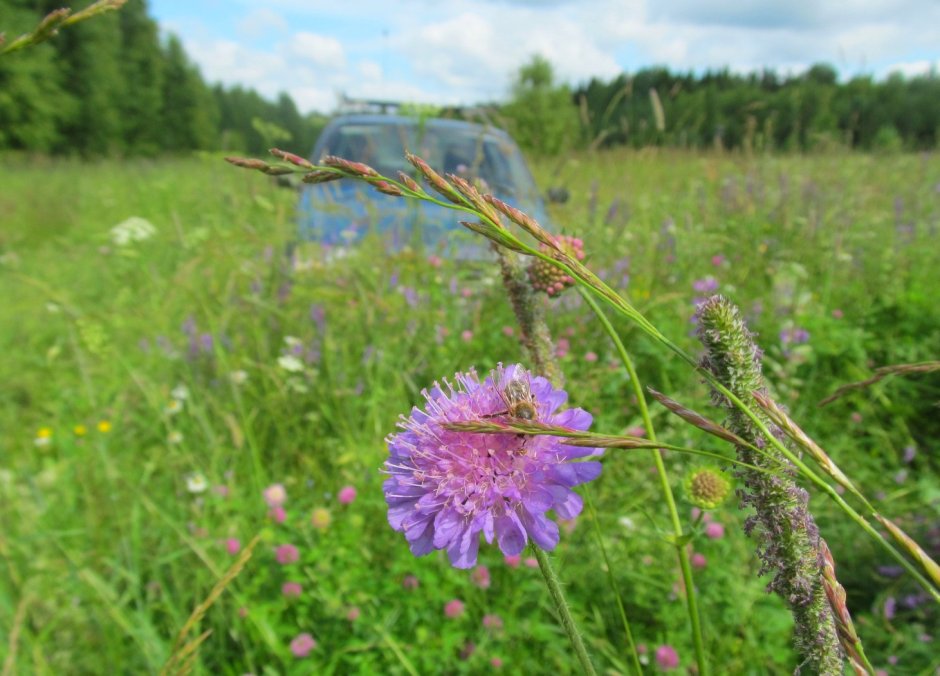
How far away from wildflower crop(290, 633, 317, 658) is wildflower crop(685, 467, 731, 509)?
1.12 m

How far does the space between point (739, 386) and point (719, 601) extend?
133 cm

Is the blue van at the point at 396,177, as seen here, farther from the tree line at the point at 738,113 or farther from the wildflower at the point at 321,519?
the wildflower at the point at 321,519

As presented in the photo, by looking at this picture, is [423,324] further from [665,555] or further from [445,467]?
[445,467]

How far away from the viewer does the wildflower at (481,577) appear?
5.56ft

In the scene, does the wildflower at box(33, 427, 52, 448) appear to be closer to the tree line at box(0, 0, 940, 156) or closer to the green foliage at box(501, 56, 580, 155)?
the green foliage at box(501, 56, 580, 155)

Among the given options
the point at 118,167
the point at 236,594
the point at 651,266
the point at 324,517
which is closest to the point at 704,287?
the point at 651,266

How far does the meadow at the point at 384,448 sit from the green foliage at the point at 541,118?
3.17 ft

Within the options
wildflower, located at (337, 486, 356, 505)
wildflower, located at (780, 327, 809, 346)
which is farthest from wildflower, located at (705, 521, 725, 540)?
wildflower, located at (780, 327, 809, 346)

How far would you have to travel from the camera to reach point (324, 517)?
1817 mm

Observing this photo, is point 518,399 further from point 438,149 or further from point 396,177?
point 438,149

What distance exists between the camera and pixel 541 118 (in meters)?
11.0

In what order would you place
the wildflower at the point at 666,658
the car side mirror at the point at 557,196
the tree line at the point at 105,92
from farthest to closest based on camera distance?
the tree line at the point at 105,92 → the car side mirror at the point at 557,196 → the wildflower at the point at 666,658

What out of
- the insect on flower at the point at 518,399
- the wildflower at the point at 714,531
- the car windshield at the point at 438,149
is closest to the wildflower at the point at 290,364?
the wildflower at the point at 714,531

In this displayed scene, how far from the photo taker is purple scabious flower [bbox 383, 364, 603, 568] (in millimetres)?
640
